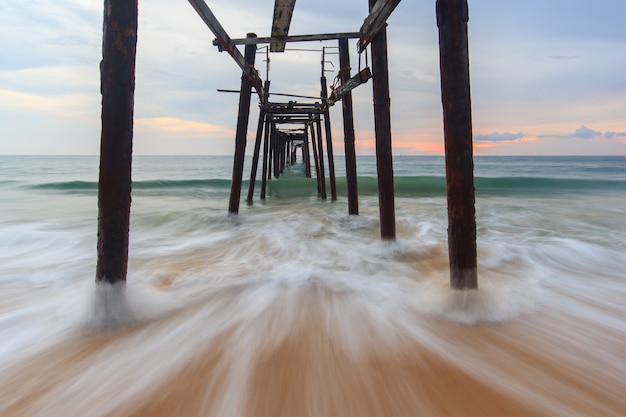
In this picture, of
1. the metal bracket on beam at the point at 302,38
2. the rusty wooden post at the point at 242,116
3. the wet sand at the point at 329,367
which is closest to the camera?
the wet sand at the point at 329,367

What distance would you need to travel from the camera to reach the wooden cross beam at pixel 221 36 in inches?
139

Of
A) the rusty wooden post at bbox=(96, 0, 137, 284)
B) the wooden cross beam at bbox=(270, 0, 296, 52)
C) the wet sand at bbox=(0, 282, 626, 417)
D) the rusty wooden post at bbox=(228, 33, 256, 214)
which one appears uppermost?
the wooden cross beam at bbox=(270, 0, 296, 52)

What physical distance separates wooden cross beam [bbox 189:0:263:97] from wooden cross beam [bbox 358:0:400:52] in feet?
5.75

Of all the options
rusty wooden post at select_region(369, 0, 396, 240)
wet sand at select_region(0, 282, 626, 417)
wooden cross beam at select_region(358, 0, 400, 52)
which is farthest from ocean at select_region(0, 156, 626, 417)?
wooden cross beam at select_region(358, 0, 400, 52)

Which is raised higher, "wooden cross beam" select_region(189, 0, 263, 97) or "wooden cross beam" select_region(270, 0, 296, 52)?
"wooden cross beam" select_region(270, 0, 296, 52)

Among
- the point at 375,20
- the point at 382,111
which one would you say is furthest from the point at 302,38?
the point at 382,111

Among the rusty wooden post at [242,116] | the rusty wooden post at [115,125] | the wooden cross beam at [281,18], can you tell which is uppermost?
the wooden cross beam at [281,18]

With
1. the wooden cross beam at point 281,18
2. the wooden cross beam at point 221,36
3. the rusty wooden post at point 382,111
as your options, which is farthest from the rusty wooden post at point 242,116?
the rusty wooden post at point 382,111

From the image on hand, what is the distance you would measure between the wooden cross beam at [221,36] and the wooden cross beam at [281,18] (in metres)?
0.60

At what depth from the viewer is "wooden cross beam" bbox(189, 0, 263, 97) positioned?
3.54m

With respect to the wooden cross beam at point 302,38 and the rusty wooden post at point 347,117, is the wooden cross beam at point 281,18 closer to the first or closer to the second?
the wooden cross beam at point 302,38

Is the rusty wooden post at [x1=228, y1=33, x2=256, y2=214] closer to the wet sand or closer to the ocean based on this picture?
the ocean

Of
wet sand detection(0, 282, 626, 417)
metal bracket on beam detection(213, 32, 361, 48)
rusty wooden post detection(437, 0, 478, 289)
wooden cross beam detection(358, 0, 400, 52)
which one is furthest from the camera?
metal bracket on beam detection(213, 32, 361, 48)

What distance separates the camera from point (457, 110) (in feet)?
7.63
